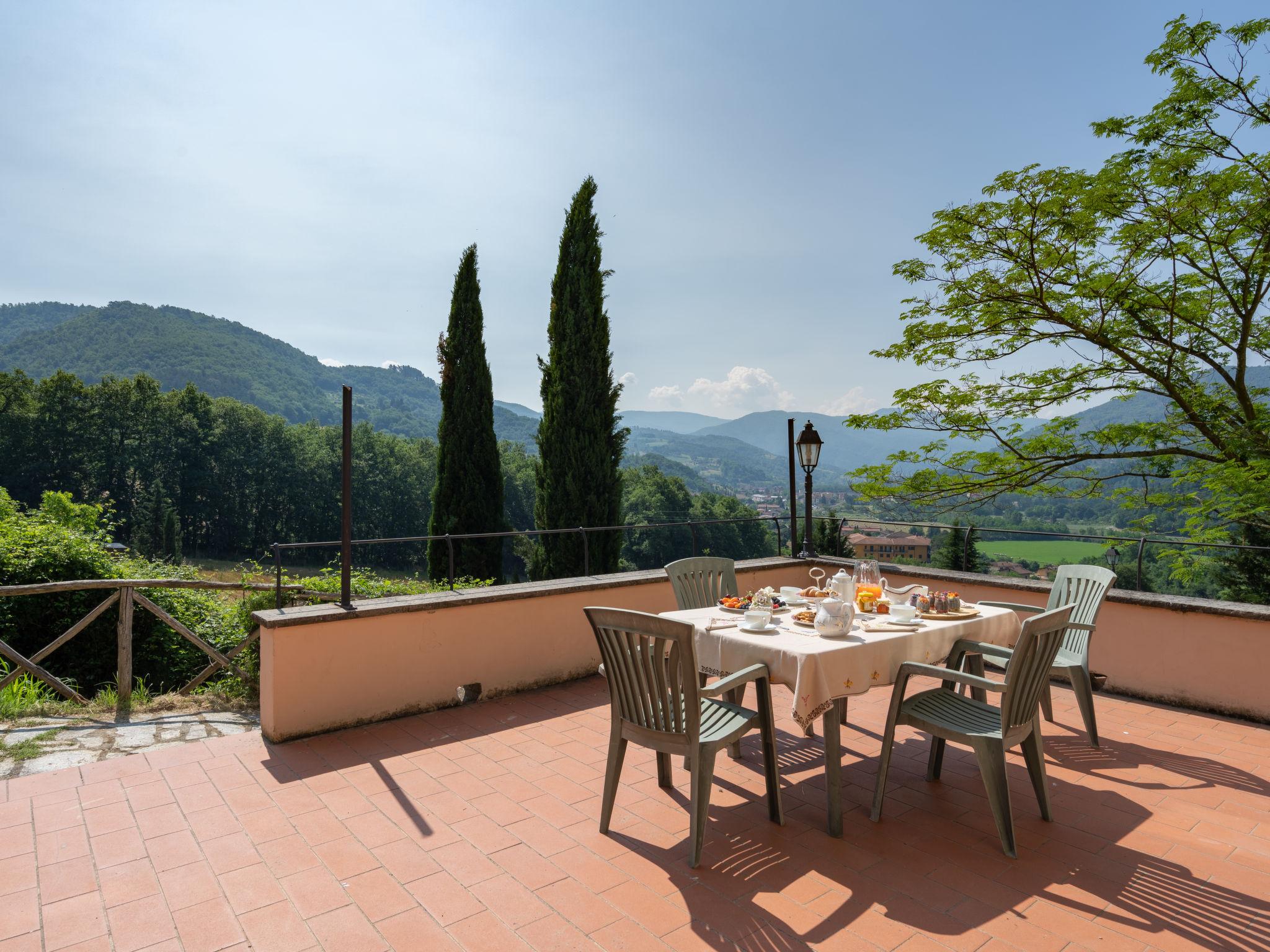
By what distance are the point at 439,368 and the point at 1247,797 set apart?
41.0 ft

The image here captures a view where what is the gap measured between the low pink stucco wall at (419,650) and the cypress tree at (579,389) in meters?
7.08

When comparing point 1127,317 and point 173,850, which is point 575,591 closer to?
point 173,850

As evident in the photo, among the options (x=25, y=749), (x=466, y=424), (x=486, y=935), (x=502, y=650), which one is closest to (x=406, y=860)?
(x=486, y=935)

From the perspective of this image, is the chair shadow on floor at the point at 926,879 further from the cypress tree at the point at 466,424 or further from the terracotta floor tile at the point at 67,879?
the cypress tree at the point at 466,424

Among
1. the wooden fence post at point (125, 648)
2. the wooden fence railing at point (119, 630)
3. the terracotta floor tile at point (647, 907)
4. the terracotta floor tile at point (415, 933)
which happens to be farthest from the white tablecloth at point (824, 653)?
the wooden fence post at point (125, 648)

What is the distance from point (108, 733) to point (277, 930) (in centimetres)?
238

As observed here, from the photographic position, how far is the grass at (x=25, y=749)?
10.2 feet

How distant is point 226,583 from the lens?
5.25m

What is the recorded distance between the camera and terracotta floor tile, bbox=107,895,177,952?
1828mm

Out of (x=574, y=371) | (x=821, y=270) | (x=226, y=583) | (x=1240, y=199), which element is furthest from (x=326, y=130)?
(x=1240, y=199)

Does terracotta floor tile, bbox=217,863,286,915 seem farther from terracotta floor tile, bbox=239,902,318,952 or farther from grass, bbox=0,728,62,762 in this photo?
grass, bbox=0,728,62,762

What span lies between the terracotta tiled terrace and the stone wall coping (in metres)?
0.63

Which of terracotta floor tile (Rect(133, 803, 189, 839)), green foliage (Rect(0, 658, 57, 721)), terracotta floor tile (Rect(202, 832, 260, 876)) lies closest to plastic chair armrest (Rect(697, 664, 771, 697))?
terracotta floor tile (Rect(202, 832, 260, 876))

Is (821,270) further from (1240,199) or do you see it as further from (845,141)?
(1240,199)
